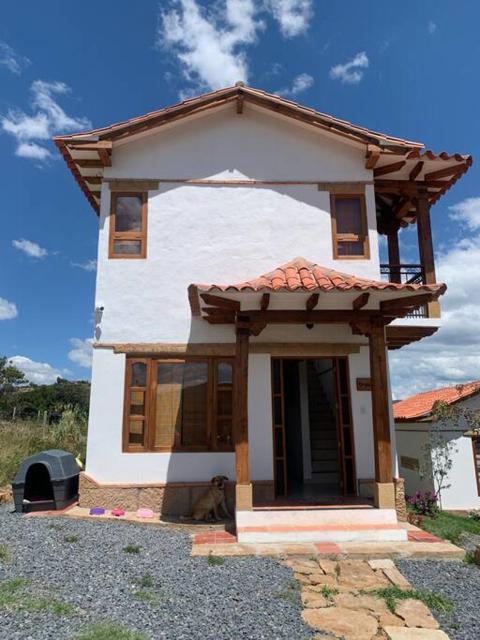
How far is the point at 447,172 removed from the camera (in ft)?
34.7

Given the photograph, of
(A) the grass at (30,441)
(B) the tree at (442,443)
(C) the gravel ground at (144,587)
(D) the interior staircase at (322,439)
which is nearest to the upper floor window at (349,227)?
(D) the interior staircase at (322,439)

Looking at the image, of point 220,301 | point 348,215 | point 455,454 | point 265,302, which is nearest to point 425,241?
point 348,215

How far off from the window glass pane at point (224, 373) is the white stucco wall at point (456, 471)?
7810 millimetres

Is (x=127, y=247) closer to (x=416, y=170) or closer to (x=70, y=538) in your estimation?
(x=70, y=538)

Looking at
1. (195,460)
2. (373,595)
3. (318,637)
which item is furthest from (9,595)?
(195,460)

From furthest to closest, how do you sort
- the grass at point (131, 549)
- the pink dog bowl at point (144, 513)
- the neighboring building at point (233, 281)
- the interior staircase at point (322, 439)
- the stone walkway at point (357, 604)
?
the interior staircase at point (322, 439) → the neighboring building at point (233, 281) → the pink dog bowl at point (144, 513) → the grass at point (131, 549) → the stone walkway at point (357, 604)

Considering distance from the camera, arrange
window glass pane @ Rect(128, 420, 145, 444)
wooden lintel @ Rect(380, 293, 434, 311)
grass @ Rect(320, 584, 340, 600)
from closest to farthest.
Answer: grass @ Rect(320, 584, 340, 600) → wooden lintel @ Rect(380, 293, 434, 311) → window glass pane @ Rect(128, 420, 145, 444)

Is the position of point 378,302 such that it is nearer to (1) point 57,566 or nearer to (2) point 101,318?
(2) point 101,318

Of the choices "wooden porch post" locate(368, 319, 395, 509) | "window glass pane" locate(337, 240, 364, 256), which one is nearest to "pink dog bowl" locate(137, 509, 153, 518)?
"wooden porch post" locate(368, 319, 395, 509)

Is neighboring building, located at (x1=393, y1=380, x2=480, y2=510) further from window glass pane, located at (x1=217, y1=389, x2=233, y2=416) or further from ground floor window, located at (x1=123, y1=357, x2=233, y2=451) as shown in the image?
ground floor window, located at (x1=123, y1=357, x2=233, y2=451)

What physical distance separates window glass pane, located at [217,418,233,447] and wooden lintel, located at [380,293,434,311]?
12.8ft

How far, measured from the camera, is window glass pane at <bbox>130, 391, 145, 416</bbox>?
969cm

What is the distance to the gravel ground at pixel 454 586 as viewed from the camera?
15.2ft

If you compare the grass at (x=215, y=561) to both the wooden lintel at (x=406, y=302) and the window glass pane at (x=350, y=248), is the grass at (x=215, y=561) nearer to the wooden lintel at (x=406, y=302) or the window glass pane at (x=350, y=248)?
the wooden lintel at (x=406, y=302)
